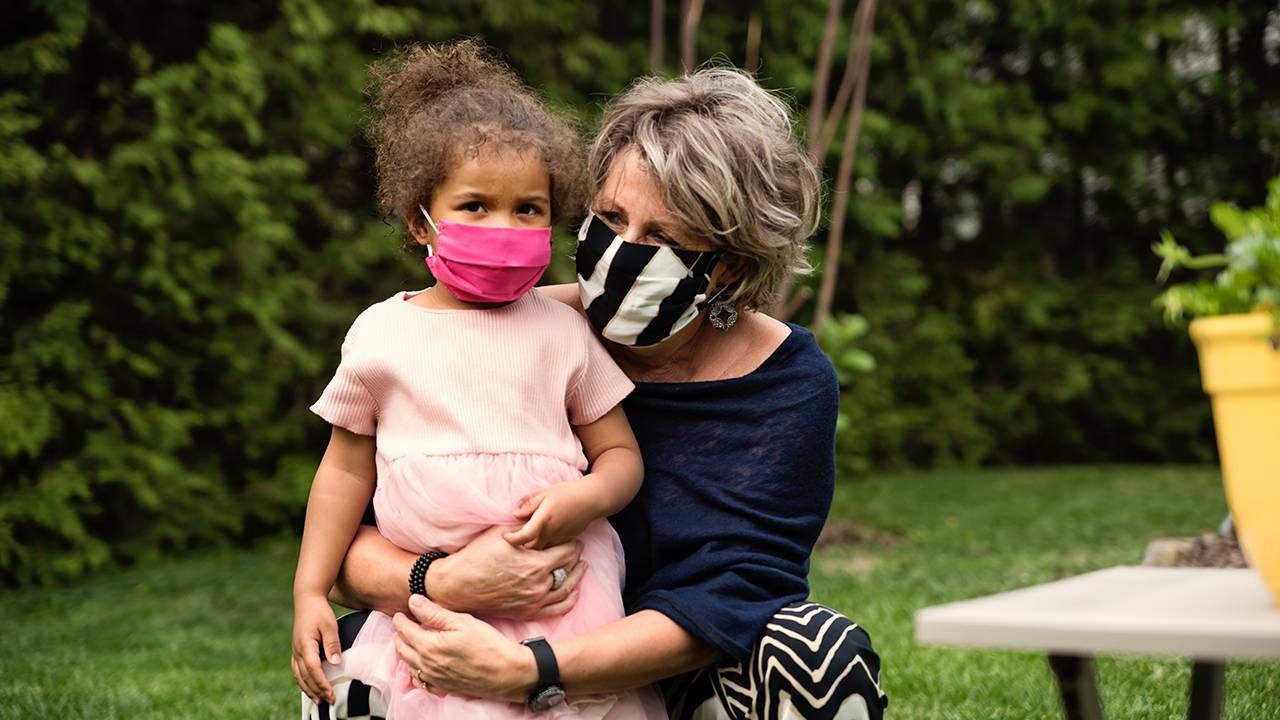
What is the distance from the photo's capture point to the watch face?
6.33ft

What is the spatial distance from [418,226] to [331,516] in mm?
469

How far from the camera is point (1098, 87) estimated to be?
37.0 feet

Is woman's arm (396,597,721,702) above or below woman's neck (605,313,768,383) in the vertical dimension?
below

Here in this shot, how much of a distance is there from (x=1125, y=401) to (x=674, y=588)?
10.2 metres

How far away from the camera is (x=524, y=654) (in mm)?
1919

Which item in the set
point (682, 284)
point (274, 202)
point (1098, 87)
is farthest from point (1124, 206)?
point (682, 284)

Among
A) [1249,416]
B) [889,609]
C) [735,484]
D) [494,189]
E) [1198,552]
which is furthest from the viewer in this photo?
[1198,552]

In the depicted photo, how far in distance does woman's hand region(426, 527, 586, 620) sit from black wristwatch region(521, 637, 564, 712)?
0.07 metres

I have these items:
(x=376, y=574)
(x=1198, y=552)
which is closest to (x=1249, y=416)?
(x=376, y=574)

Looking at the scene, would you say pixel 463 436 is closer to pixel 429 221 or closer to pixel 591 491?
pixel 591 491

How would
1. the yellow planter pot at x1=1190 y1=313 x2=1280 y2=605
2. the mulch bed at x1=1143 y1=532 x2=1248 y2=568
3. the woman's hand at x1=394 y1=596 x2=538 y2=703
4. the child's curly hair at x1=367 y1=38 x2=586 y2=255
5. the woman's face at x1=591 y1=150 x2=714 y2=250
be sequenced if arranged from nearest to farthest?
the yellow planter pot at x1=1190 y1=313 x2=1280 y2=605 < the woman's hand at x1=394 y1=596 x2=538 y2=703 < the child's curly hair at x1=367 y1=38 x2=586 y2=255 < the woman's face at x1=591 y1=150 x2=714 y2=250 < the mulch bed at x1=1143 y1=532 x2=1248 y2=568

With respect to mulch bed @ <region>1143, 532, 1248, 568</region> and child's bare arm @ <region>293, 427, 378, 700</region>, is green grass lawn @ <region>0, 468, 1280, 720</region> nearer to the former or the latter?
mulch bed @ <region>1143, 532, 1248, 568</region>

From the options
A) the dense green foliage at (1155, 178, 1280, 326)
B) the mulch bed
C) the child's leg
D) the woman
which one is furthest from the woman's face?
the mulch bed

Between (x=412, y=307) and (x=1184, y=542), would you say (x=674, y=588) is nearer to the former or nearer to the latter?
(x=412, y=307)
